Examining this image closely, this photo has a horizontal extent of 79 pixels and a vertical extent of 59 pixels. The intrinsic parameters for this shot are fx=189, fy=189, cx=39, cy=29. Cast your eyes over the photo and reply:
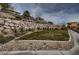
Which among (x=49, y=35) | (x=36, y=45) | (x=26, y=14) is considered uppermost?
(x=26, y=14)

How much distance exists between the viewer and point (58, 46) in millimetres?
1972

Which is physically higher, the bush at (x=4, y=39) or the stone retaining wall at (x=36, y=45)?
the bush at (x=4, y=39)

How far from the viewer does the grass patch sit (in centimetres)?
197

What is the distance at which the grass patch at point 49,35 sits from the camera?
77.7 inches

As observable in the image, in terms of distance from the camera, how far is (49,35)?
1.98 metres

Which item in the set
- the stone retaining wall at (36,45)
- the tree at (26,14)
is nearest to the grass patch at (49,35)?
the stone retaining wall at (36,45)

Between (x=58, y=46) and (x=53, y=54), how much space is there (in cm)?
10

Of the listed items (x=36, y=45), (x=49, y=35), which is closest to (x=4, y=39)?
(x=36, y=45)

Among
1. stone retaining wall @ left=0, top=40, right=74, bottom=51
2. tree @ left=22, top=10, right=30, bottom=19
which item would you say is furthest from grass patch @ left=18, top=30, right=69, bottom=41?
tree @ left=22, top=10, right=30, bottom=19

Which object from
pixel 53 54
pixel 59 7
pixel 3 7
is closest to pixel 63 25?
pixel 59 7

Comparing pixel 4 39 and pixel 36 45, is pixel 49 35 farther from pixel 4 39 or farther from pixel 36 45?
pixel 4 39

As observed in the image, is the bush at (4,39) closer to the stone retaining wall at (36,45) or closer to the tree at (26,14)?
the stone retaining wall at (36,45)

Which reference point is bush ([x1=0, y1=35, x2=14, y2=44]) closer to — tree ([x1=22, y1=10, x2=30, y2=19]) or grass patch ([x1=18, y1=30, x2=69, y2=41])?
grass patch ([x1=18, y1=30, x2=69, y2=41])
